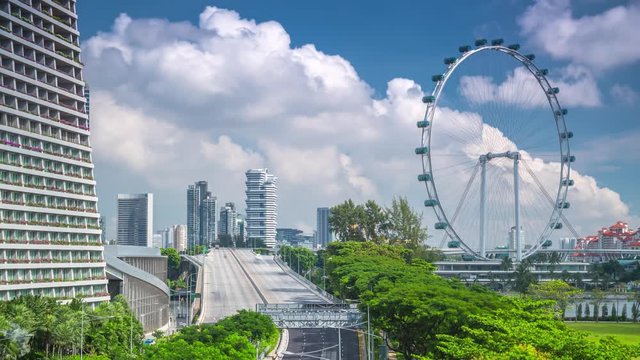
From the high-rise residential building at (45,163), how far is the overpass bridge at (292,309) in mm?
24584

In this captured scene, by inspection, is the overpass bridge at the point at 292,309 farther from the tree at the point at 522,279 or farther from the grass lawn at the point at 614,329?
the tree at the point at 522,279

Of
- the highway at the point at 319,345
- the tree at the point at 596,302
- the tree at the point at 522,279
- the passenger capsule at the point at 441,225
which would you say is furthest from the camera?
the tree at the point at 522,279

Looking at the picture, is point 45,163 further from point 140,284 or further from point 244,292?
point 244,292

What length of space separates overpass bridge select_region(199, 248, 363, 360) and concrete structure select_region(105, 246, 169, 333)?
827cm

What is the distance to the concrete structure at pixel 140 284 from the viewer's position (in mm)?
104188

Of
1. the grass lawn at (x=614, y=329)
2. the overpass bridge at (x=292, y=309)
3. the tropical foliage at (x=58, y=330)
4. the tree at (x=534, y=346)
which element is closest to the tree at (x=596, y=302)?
the grass lawn at (x=614, y=329)

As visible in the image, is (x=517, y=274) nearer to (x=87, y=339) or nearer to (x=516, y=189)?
(x=516, y=189)

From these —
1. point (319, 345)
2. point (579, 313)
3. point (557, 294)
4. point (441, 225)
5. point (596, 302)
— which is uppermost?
point (441, 225)

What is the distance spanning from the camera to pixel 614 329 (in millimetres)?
129750

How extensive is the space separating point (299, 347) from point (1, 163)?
40.5 metres

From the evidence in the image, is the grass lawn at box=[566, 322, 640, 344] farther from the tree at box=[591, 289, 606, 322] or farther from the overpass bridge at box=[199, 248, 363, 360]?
the overpass bridge at box=[199, 248, 363, 360]

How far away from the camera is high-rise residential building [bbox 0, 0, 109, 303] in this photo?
85.8 m

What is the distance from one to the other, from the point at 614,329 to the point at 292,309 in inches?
2293

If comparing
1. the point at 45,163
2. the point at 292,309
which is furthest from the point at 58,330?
the point at 292,309
